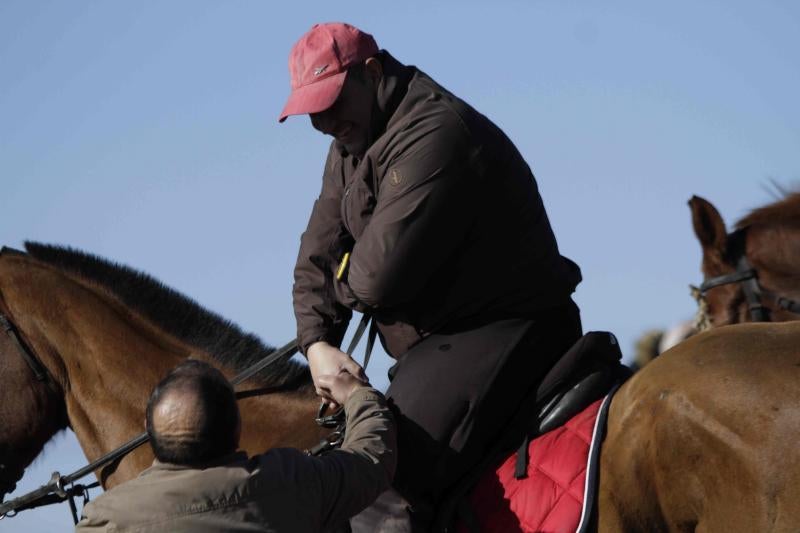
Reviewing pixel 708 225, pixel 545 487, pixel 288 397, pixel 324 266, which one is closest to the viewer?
pixel 545 487

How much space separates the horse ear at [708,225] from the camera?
8.73m

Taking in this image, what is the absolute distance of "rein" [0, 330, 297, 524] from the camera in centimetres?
608

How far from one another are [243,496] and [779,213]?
543cm

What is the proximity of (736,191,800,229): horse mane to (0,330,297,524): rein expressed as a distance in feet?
12.0

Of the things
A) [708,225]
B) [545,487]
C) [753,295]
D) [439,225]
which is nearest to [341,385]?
[439,225]

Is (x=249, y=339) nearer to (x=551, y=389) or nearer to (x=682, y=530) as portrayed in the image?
(x=551, y=389)

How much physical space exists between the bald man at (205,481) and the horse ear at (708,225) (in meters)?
5.21

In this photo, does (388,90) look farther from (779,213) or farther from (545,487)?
(779,213)

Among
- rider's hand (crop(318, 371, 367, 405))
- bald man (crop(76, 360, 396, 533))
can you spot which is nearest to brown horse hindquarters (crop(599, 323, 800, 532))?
rider's hand (crop(318, 371, 367, 405))

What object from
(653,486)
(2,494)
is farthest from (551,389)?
(2,494)

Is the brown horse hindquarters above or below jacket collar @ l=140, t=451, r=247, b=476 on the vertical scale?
below

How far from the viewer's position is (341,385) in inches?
195

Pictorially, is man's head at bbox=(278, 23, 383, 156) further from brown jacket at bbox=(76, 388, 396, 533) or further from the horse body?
the horse body

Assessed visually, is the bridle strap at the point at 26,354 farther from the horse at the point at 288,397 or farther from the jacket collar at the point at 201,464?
the jacket collar at the point at 201,464
